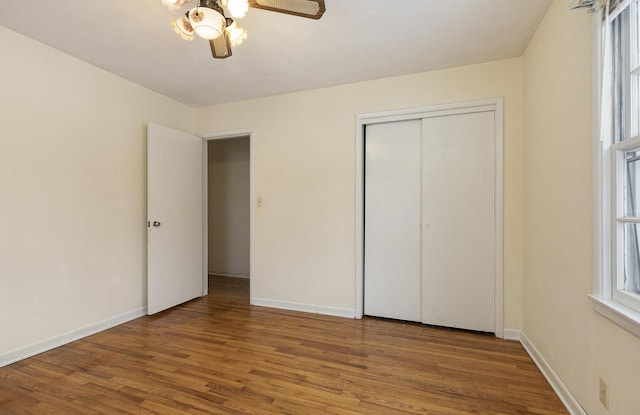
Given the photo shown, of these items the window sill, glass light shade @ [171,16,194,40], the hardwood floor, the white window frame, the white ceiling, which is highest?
the white ceiling

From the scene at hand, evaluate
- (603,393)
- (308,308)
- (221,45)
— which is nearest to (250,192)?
(308,308)

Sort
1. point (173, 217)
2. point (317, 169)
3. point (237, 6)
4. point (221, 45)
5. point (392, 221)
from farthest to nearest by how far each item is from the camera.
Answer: point (173, 217) → point (317, 169) → point (392, 221) → point (221, 45) → point (237, 6)

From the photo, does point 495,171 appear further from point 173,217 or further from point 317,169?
point 173,217

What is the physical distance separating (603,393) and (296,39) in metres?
2.75

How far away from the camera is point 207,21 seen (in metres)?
1.51

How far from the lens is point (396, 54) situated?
2490 millimetres

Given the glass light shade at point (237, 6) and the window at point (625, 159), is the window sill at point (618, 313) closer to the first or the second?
the window at point (625, 159)

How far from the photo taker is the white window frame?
1.24 meters

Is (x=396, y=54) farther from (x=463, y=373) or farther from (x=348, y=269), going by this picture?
(x=463, y=373)

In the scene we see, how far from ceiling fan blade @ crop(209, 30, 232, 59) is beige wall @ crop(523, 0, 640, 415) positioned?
190 cm

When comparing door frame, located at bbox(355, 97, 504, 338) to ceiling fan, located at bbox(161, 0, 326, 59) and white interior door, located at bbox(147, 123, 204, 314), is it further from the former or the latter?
white interior door, located at bbox(147, 123, 204, 314)

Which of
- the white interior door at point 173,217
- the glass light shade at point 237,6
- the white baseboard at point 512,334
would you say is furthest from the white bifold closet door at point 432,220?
the white interior door at point 173,217

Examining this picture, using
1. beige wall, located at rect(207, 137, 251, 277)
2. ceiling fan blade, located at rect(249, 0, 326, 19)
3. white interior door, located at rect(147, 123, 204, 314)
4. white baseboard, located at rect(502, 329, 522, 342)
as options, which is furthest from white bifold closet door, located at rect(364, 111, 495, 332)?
beige wall, located at rect(207, 137, 251, 277)

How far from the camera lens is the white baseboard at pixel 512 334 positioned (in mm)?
2527
